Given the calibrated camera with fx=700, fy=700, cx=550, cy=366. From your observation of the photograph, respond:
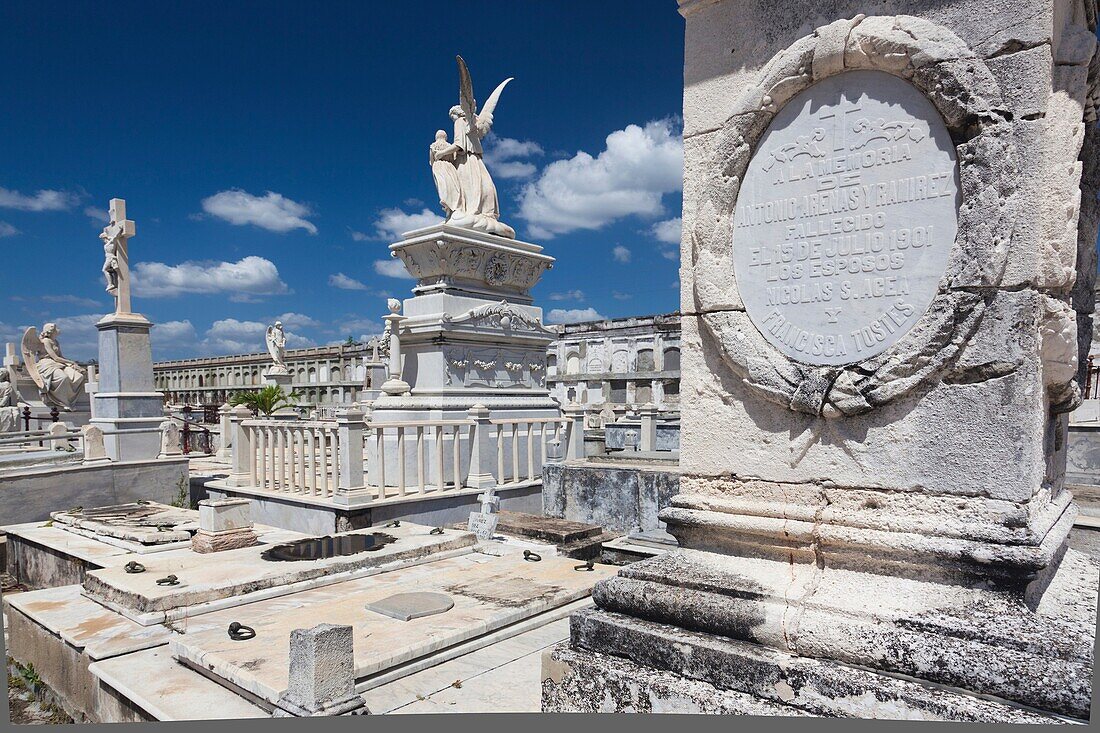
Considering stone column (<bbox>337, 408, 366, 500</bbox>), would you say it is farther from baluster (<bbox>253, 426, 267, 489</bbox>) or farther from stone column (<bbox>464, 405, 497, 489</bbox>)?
baluster (<bbox>253, 426, 267, 489</bbox>)

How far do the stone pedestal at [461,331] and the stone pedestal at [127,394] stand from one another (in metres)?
4.54

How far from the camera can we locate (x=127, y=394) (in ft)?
36.4

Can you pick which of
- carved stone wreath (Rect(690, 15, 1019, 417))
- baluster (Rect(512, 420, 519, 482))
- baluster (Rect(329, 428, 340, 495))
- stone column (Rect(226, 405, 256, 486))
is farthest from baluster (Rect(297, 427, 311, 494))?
carved stone wreath (Rect(690, 15, 1019, 417))

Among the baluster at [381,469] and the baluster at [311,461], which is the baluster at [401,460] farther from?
the baluster at [311,461]

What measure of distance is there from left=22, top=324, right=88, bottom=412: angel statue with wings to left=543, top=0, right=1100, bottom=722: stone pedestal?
18.7 metres

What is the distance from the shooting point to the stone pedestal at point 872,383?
7.58 ft

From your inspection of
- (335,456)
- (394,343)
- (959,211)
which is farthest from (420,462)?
(959,211)

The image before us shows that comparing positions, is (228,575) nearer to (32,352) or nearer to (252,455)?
(252,455)

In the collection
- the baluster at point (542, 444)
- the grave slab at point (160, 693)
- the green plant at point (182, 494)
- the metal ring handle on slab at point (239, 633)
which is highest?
the baluster at point (542, 444)

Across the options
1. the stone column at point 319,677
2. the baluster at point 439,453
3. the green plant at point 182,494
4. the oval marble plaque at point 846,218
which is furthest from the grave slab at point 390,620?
the green plant at point 182,494

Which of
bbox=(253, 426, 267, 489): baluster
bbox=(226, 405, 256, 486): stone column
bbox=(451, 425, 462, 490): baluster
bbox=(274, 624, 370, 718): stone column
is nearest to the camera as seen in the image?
bbox=(274, 624, 370, 718): stone column

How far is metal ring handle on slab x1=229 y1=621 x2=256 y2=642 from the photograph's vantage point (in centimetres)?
400

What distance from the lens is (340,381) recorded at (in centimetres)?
3753

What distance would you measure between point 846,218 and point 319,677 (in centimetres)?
296
